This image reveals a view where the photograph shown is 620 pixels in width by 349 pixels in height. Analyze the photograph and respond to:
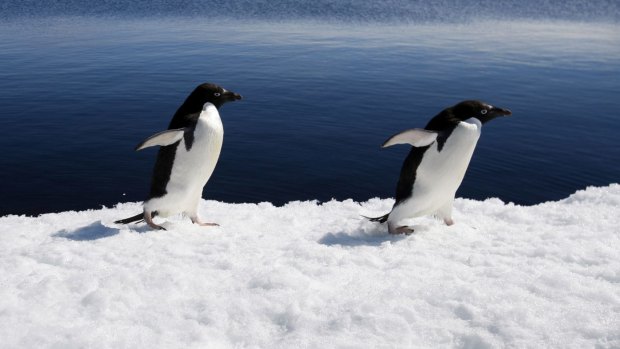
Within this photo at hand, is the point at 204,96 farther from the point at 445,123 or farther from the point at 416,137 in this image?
the point at 445,123

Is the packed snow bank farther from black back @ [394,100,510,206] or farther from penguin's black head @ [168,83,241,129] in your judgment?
penguin's black head @ [168,83,241,129]

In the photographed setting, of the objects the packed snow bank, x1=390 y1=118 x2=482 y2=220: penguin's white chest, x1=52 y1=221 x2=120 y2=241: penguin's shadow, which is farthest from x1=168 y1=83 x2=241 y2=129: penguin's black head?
x1=390 y1=118 x2=482 y2=220: penguin's white chest

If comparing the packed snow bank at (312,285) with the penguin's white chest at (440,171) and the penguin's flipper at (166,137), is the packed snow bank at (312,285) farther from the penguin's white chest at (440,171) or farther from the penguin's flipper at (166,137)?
the penguin's flipper at (166,137)

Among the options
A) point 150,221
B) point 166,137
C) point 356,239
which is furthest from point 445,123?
point 150,221

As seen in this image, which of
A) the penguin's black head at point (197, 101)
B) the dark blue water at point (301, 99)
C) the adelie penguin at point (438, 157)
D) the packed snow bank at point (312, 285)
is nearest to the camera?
the packed snow bank at point (312, 285)

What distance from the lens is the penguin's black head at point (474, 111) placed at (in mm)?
5188

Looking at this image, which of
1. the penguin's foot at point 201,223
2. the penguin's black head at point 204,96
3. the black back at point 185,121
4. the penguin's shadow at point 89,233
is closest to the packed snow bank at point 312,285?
the penguin's shadow at point 89,233

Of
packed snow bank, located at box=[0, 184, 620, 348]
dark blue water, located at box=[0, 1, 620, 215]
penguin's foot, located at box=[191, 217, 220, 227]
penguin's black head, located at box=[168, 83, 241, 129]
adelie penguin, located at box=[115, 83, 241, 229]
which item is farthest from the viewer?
dark blue water, located at box=[0, 1, 620, 215]

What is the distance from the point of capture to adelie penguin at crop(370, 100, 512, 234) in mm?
5164

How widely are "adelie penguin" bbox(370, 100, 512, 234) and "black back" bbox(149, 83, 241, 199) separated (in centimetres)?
193

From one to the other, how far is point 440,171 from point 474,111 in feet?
2.05

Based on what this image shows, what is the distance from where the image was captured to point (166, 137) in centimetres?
531

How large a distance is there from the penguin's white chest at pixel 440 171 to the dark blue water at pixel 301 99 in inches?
136

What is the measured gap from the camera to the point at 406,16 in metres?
32.8
